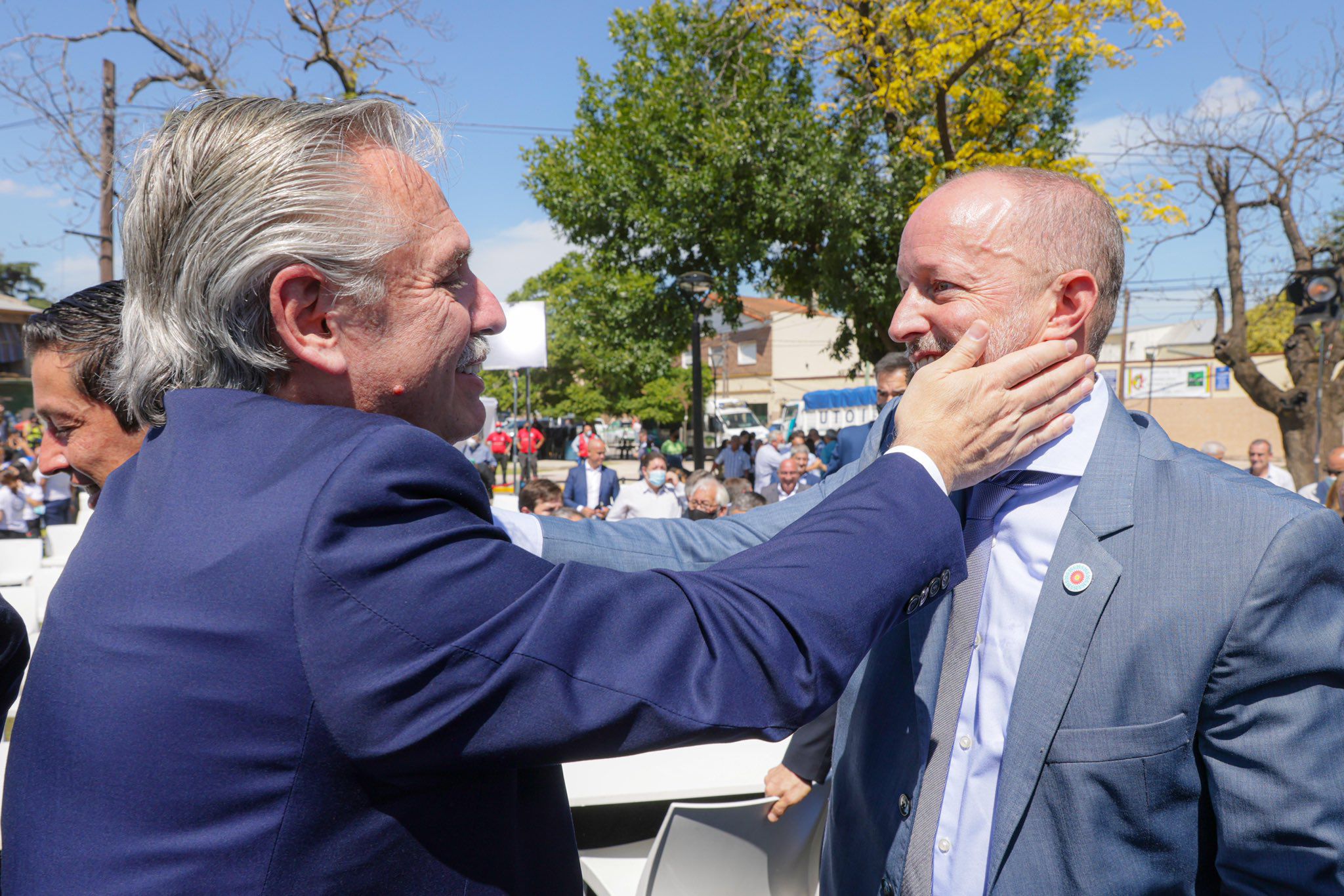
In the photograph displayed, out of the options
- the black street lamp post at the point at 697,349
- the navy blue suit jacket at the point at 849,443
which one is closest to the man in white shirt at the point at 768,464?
the black street lamp post at the point at 697,349

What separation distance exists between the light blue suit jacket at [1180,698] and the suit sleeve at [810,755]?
4.27 ft

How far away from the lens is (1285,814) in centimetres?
126

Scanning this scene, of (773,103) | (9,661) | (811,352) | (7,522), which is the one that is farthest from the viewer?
(811,352)

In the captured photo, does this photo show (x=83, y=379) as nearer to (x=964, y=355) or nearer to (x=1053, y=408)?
(x=964, y=355)

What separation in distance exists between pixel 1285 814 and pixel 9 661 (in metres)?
2.31

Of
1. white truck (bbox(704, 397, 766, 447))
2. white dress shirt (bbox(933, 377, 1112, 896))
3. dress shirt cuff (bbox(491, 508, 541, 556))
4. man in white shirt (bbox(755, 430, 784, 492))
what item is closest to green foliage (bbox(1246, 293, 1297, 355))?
white truck (bbox(704, 397, 766, 447))

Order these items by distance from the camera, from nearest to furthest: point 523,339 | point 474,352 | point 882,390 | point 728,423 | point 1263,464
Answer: point 474,352
point 882,390
point 523,339
point 1263,464
point 728,423

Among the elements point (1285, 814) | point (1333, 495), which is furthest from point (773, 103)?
point (1285, 814)

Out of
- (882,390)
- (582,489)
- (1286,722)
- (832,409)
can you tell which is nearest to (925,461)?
(1286,722)

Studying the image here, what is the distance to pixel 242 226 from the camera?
102cm

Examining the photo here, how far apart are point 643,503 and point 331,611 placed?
8122 millimetres

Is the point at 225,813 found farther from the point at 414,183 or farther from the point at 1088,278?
the point at 1088,278

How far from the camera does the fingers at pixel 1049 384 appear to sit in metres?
1.28

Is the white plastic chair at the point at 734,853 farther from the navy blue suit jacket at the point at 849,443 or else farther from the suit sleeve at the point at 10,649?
the navy blue suit jacket at the point at 849,443
